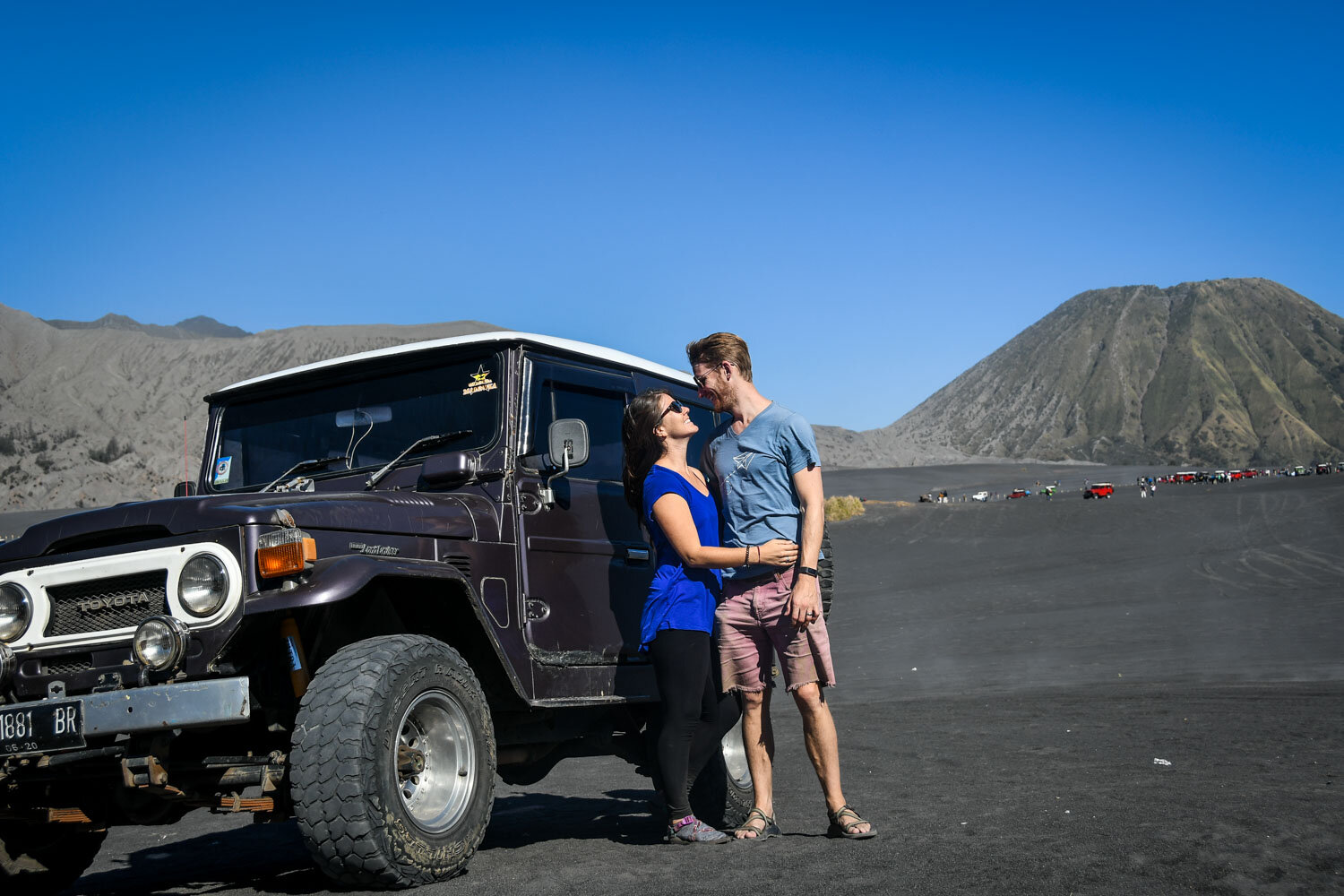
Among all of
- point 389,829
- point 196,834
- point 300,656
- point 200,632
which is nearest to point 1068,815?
point 389,829

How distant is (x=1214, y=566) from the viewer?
26.7 meters

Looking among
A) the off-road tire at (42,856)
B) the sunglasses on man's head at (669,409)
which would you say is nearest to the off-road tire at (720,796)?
the sunglasses on man's head at (669,409)

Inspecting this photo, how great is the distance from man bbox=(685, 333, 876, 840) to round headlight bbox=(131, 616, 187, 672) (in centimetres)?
233

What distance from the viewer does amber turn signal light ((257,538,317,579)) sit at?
161 inches

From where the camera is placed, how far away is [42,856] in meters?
5.05

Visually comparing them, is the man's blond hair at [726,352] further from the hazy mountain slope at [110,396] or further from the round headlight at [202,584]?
the hazy mountain slope at [110,396]

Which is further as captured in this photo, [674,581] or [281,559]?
[674,581]

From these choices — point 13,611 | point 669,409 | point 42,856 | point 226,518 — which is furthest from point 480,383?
point 42,856

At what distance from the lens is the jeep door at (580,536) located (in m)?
5.32

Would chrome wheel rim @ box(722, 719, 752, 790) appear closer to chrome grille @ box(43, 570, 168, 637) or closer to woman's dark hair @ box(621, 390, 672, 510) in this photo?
woman's dark hair @ box(621, 390, 672, 510)

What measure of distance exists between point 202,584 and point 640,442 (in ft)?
6.74

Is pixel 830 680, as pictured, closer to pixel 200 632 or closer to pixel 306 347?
pixel 200 632

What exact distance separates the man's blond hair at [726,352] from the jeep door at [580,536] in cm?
78

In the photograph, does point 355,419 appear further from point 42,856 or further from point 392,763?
point 42,856
